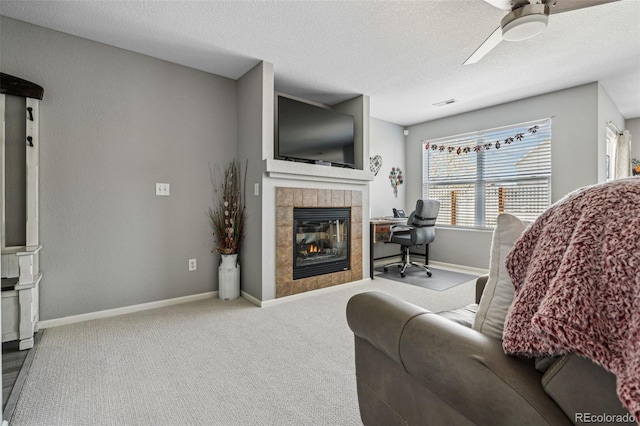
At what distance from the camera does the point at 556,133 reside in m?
3.90

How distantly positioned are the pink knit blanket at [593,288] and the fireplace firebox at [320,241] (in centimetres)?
275

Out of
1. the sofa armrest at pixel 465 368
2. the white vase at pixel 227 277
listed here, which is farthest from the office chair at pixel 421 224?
the sofa armrest at pixel 465 368

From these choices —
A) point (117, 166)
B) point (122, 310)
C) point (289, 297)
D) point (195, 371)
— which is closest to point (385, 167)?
point (289, 297)

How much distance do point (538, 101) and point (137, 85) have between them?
4736mm

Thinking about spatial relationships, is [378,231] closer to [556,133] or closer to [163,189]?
[556,133]

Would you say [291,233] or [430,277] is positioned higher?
A: [291,233]

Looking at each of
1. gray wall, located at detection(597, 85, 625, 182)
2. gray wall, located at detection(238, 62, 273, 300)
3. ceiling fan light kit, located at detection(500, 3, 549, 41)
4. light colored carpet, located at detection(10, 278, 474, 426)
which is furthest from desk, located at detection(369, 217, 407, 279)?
ceiling fan light kit, located at detection(500, 3, 549, 41)

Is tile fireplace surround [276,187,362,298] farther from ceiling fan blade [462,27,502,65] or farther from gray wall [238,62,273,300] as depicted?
ceiling fan blade [462,27,502,65]

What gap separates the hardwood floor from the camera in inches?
60.3

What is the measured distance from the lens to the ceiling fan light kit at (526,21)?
1760 mm

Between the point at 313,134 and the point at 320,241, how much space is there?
1.25 m

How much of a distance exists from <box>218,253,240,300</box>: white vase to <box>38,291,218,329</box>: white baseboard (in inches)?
7.0

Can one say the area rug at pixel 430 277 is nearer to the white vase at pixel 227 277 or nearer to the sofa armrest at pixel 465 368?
the white vase at pixel 227 277

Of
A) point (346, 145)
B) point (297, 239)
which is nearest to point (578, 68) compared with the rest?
point (346, 145)
